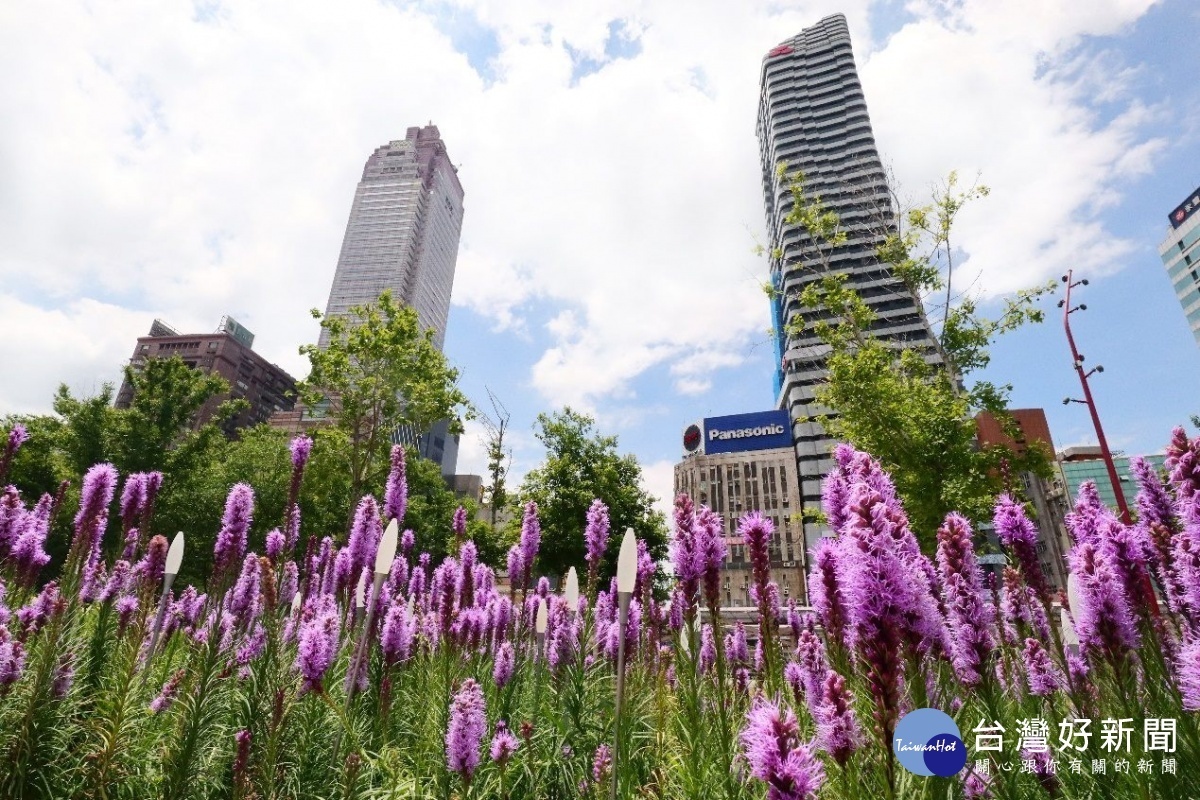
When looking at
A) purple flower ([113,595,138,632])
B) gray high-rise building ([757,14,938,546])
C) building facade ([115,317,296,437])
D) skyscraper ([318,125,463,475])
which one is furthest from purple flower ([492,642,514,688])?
skyscraper ([318,125,463,475])

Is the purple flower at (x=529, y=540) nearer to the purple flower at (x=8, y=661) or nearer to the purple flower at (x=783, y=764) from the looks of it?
the purple flower at (x=8, y=661)

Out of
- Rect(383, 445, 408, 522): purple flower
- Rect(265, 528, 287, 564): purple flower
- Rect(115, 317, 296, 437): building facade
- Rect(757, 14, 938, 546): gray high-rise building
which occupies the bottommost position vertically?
Rect(265, 528, 287, 564): purple flower

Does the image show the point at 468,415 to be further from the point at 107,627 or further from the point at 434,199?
the point at 434,199

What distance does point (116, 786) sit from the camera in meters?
3.79

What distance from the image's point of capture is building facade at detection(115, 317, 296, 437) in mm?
95750

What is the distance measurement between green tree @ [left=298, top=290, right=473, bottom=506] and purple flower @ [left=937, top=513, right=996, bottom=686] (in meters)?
19.2

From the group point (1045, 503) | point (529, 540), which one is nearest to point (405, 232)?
point (1045, 503)

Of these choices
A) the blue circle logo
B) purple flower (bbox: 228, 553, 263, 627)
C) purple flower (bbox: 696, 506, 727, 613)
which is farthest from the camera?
purple flower (bbox: 228, 553, 263, 627)

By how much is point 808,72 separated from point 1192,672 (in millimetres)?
128459

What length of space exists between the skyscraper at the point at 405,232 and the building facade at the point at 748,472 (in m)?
80.2

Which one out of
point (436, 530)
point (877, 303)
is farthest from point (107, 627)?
point (877, 303)

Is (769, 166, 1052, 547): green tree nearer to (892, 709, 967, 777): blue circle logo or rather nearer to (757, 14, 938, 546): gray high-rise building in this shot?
(892, 709, 967, 777): blue circle logo

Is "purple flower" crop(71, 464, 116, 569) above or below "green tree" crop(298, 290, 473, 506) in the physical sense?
below

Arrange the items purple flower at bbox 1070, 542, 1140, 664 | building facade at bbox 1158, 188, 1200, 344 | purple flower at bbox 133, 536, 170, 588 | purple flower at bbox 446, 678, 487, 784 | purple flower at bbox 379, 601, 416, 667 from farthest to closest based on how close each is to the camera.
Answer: building facade at bbox 1158, 188, 1200, 344 → purple flower at bbox 379, 601, 416, 667 → purple flower at bbox 133, 536, 170, 588 → purple flower at bbox 446, 678, 487, 784 → purple flower at bbox 1070, 542, 1140, 664
